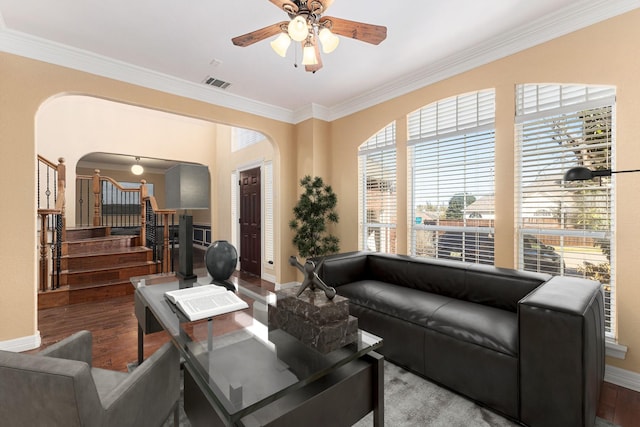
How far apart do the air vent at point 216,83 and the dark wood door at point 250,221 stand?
2.15 metres

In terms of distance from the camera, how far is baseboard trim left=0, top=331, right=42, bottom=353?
262 centimetres

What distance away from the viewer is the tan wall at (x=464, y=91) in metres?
Result: 2.12

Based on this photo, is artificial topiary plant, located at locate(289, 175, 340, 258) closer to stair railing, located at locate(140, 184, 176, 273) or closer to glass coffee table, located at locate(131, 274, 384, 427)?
stair railing, located at locate(140, 184, 176, 273)

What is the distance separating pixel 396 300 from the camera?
2402 mm

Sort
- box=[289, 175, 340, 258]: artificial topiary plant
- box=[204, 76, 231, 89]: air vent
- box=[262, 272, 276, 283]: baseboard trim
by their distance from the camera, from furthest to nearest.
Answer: box=[262, 272, 276, 283]: baseboard trim, box=[289, 175, 340, 258]: artificial topiary plant, box=[204, 76, 231, 89]: air vent

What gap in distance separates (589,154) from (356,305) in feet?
7.58

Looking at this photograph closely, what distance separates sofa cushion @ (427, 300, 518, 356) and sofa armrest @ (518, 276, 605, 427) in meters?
0.13

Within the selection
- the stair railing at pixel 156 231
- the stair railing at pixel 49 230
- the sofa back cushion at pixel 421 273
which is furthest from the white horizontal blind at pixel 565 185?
the stair railing at pixel 49 230

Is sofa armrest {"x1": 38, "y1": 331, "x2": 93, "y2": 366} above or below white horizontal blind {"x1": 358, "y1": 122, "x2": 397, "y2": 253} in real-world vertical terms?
below

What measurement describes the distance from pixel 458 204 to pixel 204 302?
2734 mm

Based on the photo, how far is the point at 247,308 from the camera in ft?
5.62

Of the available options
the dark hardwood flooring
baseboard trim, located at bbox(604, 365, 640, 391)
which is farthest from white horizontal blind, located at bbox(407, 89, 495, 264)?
the dark hardwood flooring

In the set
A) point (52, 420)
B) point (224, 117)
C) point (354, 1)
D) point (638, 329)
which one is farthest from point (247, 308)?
point (224, 117)

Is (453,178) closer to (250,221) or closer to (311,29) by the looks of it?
(311,29)
